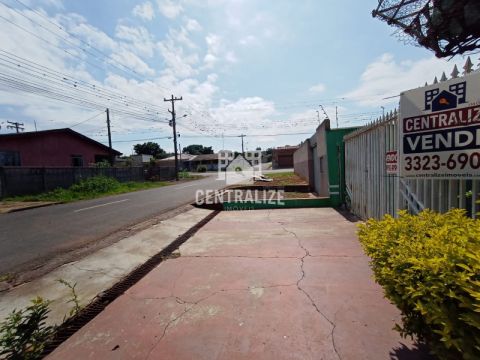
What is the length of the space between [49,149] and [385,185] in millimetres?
25818

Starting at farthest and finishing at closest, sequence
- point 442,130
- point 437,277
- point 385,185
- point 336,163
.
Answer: point 336,163, point 385,185, point 442,130, point 437,277

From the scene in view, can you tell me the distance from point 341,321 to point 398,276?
108 centimetres

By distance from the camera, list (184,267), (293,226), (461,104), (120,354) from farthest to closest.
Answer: (293,226)
(184,267)
(461,104)
(120,354)

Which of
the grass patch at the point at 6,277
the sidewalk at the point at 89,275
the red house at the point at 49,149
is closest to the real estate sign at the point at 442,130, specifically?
the sidewalk at the point at 89,275

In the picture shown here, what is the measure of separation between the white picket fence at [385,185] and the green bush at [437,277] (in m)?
1.11

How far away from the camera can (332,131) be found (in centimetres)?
827

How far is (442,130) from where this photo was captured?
337 cm

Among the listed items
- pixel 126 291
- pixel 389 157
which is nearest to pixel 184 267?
pixel 126 291

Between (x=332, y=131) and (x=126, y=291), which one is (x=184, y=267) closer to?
(x=126, y=291)

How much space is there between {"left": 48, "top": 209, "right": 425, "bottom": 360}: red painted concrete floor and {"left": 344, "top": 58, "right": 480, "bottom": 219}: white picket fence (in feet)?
4.06

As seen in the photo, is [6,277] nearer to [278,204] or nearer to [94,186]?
[278,204]

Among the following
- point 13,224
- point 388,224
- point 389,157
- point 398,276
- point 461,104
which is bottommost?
point 13,224

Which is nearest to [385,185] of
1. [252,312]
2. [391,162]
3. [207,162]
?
[391,162]

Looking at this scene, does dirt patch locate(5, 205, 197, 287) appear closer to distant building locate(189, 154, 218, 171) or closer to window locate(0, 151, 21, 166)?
window locate(0, 151, 21, 166)
